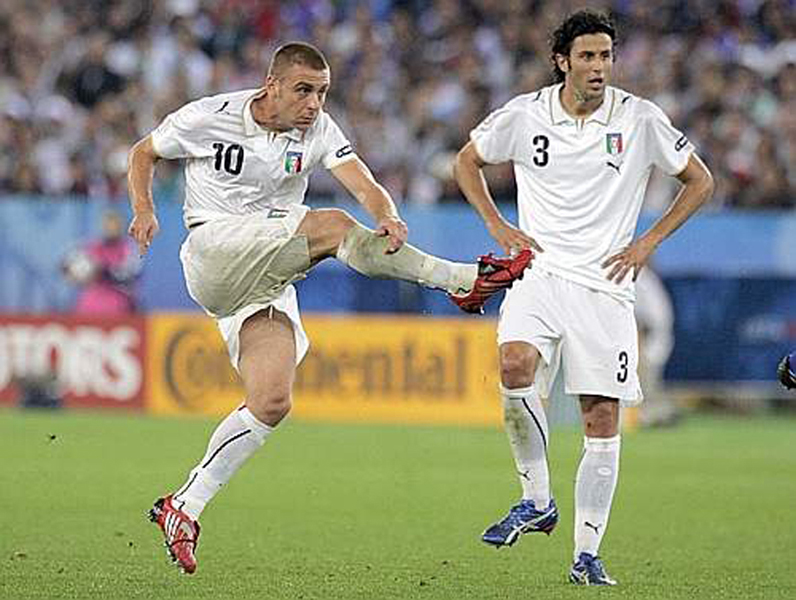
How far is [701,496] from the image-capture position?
44.4 ft

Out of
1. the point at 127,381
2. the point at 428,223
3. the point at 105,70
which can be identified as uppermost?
the point at 105,70

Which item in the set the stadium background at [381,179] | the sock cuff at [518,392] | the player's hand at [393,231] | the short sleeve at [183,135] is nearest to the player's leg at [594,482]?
the sock cuff at [518,392]

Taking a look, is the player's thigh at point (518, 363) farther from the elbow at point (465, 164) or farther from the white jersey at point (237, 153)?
the white jersey at point (237, 153)

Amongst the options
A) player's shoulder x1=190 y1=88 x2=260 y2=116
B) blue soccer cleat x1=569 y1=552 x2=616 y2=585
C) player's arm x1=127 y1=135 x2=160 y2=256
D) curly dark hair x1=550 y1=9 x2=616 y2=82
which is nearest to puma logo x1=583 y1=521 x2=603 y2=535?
blue soccer cleat x1=569 y1=552 x2=616 y2=585

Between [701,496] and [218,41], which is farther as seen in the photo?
[218,41]

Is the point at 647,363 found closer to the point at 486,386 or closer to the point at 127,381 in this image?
the point at 486,386

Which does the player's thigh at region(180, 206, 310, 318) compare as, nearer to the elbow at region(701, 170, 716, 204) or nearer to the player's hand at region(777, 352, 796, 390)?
the elbow at region(701, 170, 716, 204)

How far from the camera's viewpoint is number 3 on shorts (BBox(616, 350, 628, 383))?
9250 mm

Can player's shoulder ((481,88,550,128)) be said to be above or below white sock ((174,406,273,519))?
above

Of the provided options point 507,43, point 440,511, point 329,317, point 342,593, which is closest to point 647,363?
point 329,317

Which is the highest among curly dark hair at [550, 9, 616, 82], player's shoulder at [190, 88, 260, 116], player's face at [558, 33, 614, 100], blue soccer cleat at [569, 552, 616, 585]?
curly dark hair at [550, 9, 616, 82]

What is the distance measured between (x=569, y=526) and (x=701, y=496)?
204 centimetres

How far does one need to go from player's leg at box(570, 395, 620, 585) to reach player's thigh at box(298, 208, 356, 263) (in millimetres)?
1346

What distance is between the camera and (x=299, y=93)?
9.12 meters
